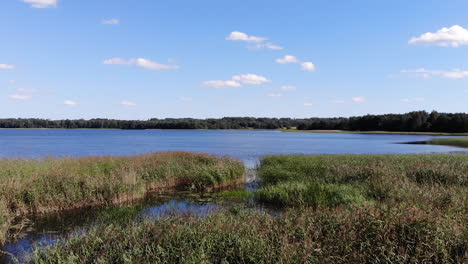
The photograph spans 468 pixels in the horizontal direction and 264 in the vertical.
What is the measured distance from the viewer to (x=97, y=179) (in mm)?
15008

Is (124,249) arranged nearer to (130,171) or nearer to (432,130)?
(130,171)

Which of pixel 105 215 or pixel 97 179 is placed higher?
pixel 97 179

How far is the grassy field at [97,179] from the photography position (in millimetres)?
12836

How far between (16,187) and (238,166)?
11748 mm

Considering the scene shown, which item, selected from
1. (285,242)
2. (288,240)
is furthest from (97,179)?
(285,242)

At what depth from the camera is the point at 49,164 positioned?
16781 mm

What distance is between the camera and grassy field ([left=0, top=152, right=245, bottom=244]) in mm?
12836

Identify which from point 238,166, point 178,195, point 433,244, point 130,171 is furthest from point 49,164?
point 433,244

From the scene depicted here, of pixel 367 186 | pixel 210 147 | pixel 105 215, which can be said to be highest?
A: pixel 367 186

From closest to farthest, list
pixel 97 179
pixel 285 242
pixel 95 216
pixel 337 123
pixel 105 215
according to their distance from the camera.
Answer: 1. pixel 285 242
2. pixel 105 215
3. pixel 95 216
4. pixel 97 179
5. pixel 337 123

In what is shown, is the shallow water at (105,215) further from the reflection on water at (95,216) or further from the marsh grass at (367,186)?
the marsh grass at (367,186)

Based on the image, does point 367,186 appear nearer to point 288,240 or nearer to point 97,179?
point 288,240

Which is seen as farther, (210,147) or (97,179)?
(210,147)

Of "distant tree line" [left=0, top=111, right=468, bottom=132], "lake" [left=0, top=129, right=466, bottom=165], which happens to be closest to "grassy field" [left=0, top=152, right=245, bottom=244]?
"lake" [left=0, top=129, right=466, bottom=165]
